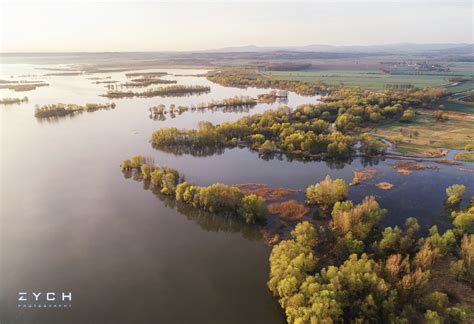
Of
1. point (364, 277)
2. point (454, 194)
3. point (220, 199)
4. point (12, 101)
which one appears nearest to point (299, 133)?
point (454, 194)

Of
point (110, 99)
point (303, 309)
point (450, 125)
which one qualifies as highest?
point (110, 99)

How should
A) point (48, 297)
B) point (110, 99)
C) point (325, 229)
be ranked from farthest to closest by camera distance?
point (110, 99) → point (325, 229) → point (48, 297)

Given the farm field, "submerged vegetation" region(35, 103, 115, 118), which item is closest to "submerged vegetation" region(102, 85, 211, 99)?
"submerged vegetation" region(35, 103, 115, 118)

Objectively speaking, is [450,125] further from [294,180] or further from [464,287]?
[464,287]

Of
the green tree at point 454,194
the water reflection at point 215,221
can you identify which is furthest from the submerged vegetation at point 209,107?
the green tree at point 454,194

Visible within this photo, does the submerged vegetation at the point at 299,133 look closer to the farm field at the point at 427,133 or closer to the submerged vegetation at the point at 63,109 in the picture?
the farm field at the point at 427,133

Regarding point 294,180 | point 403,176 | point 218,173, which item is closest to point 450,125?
point 403,176
